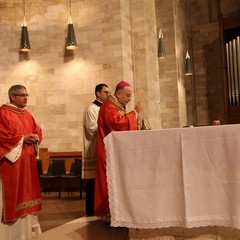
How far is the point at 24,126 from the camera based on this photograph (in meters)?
4.71

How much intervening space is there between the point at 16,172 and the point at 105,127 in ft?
3.78

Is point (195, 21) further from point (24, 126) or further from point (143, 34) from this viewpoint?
point (24, 126)

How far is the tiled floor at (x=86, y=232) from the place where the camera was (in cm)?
428

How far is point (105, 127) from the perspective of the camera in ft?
14.8

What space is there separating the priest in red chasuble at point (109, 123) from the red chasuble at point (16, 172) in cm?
82

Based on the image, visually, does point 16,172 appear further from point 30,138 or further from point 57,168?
point 57,168

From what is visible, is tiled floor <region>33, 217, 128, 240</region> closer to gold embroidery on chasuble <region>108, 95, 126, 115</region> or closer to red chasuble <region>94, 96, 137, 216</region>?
red chasuble <region>94, 96, 137, 216</region>

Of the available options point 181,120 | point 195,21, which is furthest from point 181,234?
point 195,21

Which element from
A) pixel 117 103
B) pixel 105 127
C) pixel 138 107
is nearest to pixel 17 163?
pixel 105 127

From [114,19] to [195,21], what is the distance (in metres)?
7.97

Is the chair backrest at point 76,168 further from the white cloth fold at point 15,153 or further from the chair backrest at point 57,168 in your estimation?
the white cloth fold at point 15,153

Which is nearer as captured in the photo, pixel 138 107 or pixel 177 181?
pixel 177 181

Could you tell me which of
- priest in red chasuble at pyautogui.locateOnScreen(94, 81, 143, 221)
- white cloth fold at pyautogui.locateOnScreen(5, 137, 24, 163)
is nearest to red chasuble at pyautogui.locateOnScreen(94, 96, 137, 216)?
priest in red chasuble at pyautogui.locateOnScreen(94, 81, 143, 221)

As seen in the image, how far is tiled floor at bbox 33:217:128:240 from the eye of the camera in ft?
14.0
